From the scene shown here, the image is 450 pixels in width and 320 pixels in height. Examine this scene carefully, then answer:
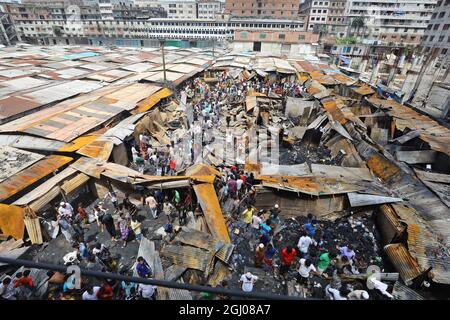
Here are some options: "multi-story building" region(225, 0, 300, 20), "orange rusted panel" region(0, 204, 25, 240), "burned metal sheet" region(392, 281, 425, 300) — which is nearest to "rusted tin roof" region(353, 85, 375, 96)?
"burned metal sheet" region(392, 281, 425, 300)

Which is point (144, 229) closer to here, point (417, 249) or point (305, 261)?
point (305, 261)

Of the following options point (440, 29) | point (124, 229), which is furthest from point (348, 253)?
point (440, 29)

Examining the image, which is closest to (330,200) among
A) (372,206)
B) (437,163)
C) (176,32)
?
(372,206)

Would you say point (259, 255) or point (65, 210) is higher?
point (65, 210)

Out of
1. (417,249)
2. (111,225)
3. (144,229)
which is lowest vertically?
(144,229)

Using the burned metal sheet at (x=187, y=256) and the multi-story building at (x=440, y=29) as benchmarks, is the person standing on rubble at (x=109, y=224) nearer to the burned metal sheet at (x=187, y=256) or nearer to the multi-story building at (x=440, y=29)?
the burned metal sheet at (x=187, y=256)

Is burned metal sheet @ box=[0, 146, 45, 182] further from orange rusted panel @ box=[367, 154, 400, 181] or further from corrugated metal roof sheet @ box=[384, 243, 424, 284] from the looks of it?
orange rusted panel @ box=[367, 154, 400, 181]

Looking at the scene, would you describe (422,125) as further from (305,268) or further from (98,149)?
(98,149)
